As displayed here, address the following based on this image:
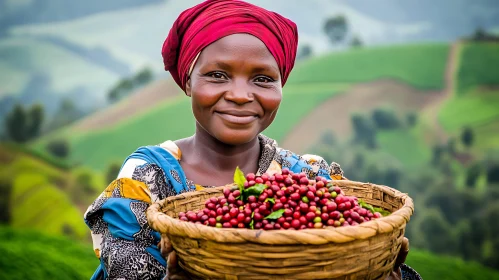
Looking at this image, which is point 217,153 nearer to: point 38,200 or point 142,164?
point 142,164

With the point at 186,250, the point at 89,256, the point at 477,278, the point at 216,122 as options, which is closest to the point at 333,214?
the point at 186,250

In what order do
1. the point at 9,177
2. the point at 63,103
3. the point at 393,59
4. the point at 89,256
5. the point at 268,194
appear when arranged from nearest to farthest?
1. the point at 268,194
2. the point at 89,256
3. the point at 9,177
4. the point at 63,103
5. the point at 393,59

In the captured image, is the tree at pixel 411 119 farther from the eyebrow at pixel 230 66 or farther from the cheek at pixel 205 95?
the cheek at pixel 205 95

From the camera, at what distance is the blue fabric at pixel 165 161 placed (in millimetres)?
2448

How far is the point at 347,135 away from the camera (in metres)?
8.39

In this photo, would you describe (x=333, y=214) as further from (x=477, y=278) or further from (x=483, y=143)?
(x=483, y=143)

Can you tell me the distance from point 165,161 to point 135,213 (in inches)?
13.0

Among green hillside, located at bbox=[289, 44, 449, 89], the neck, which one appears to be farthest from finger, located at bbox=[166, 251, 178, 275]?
green hillside, located at bbox=[289, 44, 449, 89]

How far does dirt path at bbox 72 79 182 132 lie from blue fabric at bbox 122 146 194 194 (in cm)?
555

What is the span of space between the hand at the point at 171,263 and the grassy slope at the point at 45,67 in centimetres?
682

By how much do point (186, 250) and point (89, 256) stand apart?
397 centimetres

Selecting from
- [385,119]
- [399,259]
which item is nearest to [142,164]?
[399,259]

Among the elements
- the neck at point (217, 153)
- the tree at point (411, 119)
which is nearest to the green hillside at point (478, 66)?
the tree at point (411, 119)

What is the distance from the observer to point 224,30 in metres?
2.36
